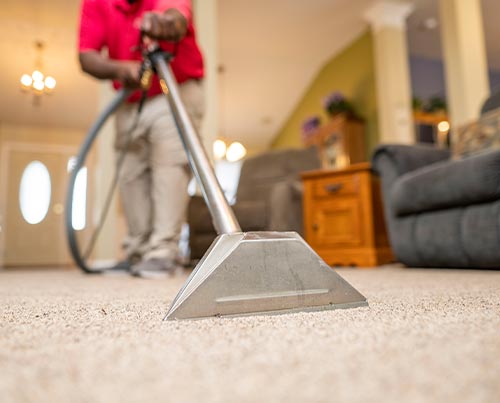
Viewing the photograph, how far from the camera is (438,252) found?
5.55ft

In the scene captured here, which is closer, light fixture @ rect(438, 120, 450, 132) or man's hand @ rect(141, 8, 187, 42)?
man's hand @ rect(141, 8, 187, 42)

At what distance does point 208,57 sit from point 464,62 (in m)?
2.17

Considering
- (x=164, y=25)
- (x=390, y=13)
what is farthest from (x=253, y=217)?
(x=390, y=13)

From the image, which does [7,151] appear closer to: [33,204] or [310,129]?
[33,204]

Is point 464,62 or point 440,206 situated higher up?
point 464,62

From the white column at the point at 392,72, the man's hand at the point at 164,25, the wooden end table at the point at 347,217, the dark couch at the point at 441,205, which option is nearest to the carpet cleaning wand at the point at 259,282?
the man's hand at the point at 164,25

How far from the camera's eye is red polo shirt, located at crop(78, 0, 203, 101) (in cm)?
160

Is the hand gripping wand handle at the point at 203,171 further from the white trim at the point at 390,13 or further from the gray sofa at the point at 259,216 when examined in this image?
the white trim at the point at 390,13

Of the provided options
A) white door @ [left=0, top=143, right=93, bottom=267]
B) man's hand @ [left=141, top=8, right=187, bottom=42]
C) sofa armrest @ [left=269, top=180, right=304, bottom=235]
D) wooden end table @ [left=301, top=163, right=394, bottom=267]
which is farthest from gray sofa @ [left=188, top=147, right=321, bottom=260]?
white door @ [left=0, top=143, right=93, bottom=267]

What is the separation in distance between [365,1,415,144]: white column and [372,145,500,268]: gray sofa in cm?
246

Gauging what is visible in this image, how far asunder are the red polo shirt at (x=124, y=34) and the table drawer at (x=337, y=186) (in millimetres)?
1159

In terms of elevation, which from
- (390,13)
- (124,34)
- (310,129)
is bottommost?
(124,34)

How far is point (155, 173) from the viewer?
5.18 feet

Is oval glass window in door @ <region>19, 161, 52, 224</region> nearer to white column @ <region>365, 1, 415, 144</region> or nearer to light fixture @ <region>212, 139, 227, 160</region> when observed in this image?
light fixture @ <region>212, 139, 227, 160</region>
